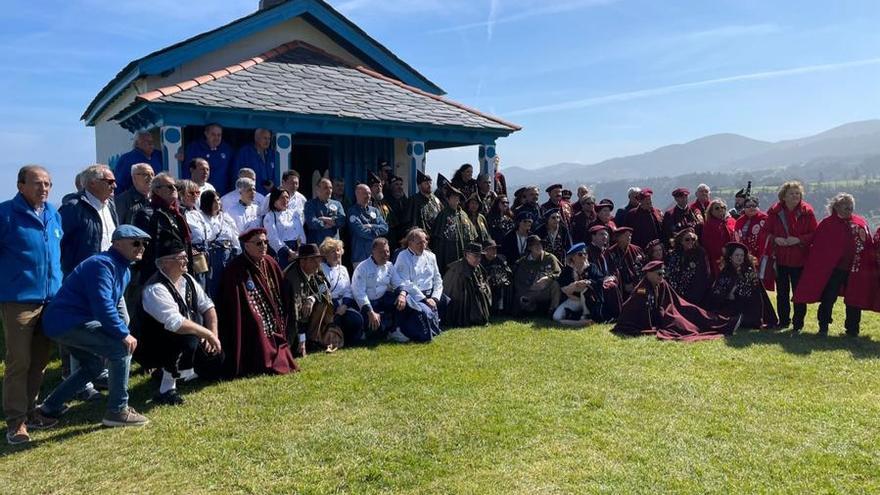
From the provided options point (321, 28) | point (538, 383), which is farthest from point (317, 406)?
point (321, 28)

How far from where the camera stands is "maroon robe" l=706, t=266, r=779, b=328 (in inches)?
323

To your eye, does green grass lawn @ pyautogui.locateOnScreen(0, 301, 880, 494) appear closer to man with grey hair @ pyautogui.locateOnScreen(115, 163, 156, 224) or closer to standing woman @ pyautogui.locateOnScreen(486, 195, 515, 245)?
man with grey hair @ pyautogui.locateOnScreen(115, 163, 156, 224)

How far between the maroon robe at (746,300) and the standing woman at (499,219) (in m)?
3.14

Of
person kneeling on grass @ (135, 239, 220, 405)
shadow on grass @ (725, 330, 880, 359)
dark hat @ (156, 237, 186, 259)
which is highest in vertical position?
dark hat @ (156, 237, 186, 259)

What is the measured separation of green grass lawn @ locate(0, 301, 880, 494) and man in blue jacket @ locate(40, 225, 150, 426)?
410mm

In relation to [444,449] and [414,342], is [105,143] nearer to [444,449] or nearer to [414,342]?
[414,342]

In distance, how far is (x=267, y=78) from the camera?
9.95 meters

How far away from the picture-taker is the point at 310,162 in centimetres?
1202

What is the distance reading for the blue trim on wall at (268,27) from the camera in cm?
1012

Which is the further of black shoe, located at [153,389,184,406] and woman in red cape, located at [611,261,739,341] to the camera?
woman in red cape, located at [611,261,739,341]

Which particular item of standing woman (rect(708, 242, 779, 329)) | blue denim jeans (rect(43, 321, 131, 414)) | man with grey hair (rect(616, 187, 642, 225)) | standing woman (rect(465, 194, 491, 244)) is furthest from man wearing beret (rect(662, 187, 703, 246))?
blue denim jeans (rect(43, 321, 131, 414))

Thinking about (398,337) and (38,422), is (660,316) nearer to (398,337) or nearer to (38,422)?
(398,337)

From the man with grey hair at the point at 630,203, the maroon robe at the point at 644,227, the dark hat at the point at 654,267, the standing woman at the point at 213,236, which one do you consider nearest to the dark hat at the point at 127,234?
the standing woman at the point at 213,236

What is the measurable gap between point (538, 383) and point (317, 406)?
201 cm
